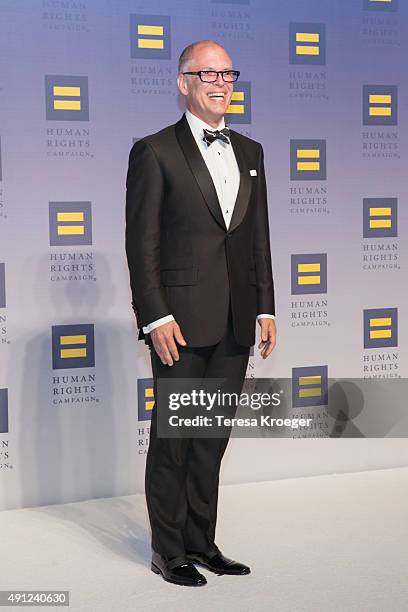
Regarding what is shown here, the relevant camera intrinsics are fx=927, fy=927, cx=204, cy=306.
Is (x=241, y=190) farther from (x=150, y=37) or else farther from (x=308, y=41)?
(x=308, y=41)

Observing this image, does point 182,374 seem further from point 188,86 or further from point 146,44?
point 146,44

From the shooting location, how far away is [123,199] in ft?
12.4

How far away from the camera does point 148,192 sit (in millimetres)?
2727

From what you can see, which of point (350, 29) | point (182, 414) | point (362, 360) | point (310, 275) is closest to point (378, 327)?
point (362, 360)

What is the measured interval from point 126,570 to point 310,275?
165 cm

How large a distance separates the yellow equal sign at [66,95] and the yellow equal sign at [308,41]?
100 centimetres

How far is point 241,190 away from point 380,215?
152cm

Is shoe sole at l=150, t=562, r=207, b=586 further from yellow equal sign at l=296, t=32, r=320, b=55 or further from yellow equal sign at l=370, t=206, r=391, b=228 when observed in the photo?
yellow equal sign at l=296, t=32, r=320, b=55

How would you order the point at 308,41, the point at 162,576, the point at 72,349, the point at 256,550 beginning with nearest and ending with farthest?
the point at 162,576 < the point at 256,550 < the point at 72,349 < the point at 308,41

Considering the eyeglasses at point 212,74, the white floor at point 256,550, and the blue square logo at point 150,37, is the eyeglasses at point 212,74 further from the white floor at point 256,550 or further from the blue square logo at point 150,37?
the white floor at point 256,550

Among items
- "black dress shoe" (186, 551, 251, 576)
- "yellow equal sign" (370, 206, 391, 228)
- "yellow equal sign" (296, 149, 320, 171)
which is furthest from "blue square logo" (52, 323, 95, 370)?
"yellow equal sign" (370, 206, 391, 228)

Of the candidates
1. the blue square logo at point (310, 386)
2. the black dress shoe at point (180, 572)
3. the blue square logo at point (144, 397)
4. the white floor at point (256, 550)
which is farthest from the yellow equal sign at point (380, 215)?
the black dress shoe at point (180, 572)

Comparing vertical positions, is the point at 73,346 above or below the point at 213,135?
below

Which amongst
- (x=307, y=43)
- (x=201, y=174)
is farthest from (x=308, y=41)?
(x=201, y=174)
